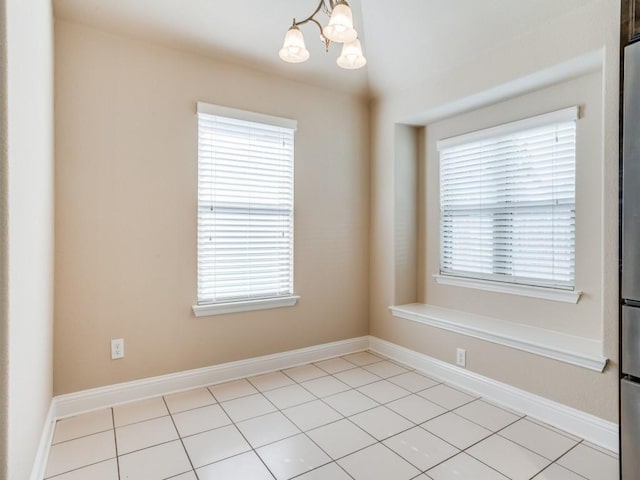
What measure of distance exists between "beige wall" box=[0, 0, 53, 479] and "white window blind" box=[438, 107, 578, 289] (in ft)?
9.50

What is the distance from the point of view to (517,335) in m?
2.53

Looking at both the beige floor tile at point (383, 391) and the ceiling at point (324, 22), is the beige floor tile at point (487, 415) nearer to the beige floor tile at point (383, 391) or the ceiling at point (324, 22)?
the beige floor tile at point (383, 391)

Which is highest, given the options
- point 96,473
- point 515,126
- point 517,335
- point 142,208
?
point 515,126

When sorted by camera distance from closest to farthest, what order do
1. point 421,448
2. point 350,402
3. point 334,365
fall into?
point 421,448 < point 350,402 < point 334,365

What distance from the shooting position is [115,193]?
2.53 meters

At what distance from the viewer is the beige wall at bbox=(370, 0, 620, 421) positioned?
2.05 m

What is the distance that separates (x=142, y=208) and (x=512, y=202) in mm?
2707

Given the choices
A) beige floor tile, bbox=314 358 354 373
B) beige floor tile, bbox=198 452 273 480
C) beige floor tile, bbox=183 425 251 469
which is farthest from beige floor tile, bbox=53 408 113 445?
beige floor tile, bbox=314 358 354 373

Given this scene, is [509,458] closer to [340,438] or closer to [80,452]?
[340,438]

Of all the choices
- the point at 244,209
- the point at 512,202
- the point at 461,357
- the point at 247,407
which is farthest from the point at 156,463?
the point at 512,202

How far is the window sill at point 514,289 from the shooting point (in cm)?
250

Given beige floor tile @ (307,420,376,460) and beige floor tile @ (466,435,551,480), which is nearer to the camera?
beige floor tile @ (466,435,551,480)

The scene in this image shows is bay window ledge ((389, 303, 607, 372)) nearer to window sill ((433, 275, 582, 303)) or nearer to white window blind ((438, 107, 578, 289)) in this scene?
window sill ((433, 275, 582, 303))

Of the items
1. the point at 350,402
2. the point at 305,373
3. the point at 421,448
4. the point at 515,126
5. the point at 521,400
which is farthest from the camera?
the point at 305,373
